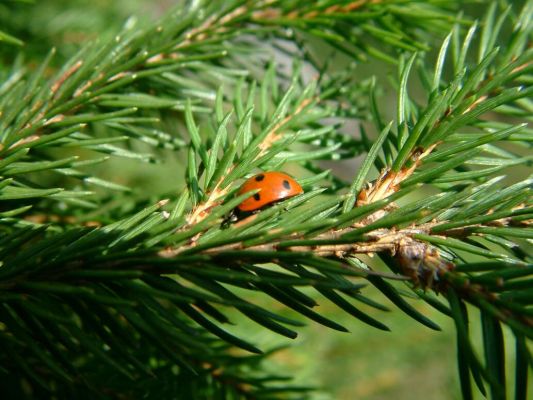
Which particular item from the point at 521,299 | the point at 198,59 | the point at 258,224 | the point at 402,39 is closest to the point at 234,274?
the point at 258,224

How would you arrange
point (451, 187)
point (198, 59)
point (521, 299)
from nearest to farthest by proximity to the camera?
point (521, 299)
point (451, 187)
point (198, 59)

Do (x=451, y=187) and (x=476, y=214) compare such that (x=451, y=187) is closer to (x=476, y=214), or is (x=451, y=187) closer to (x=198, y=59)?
(x=476, y=214)
